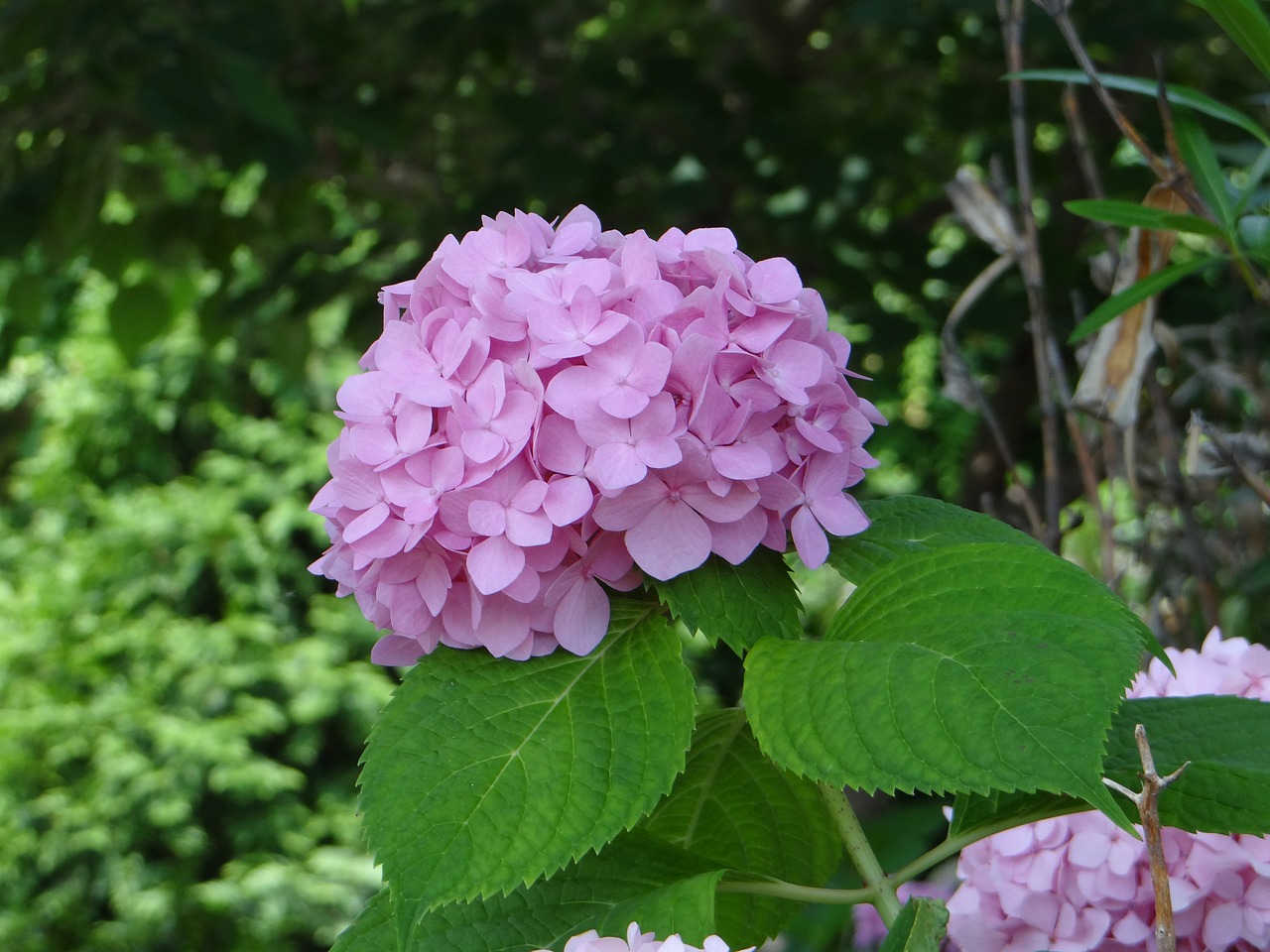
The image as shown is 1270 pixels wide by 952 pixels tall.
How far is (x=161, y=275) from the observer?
270 centimetres

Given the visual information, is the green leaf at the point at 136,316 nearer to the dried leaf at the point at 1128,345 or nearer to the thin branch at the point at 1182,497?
the thin branch at the point at 1182,497

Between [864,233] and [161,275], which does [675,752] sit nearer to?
[864,233]

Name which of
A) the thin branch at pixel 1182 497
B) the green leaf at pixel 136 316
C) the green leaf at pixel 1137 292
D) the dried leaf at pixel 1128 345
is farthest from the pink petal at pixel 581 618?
the green leaf at pixel 136 316

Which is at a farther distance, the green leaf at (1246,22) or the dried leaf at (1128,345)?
the dried leaf at (1128,345)

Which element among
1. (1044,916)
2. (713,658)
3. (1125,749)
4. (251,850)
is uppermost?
(1125,749)

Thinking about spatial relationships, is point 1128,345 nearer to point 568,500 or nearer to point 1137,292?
point 1137,292

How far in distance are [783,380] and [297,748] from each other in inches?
175

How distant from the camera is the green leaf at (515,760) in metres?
0.46

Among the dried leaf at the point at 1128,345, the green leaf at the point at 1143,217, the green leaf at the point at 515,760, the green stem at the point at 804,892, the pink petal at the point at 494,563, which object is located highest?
the pink petal at the point at 494,563

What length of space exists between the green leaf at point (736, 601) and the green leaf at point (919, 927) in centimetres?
12

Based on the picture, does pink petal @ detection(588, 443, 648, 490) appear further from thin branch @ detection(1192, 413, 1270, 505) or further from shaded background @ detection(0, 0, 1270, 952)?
shaded background @ detection(0, 0, 1270, 952)

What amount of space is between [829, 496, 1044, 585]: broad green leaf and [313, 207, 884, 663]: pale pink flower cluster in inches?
1.5

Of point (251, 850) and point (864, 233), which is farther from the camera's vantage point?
point (251, 850)

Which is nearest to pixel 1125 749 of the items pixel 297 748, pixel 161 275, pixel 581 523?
pixel 581 523
